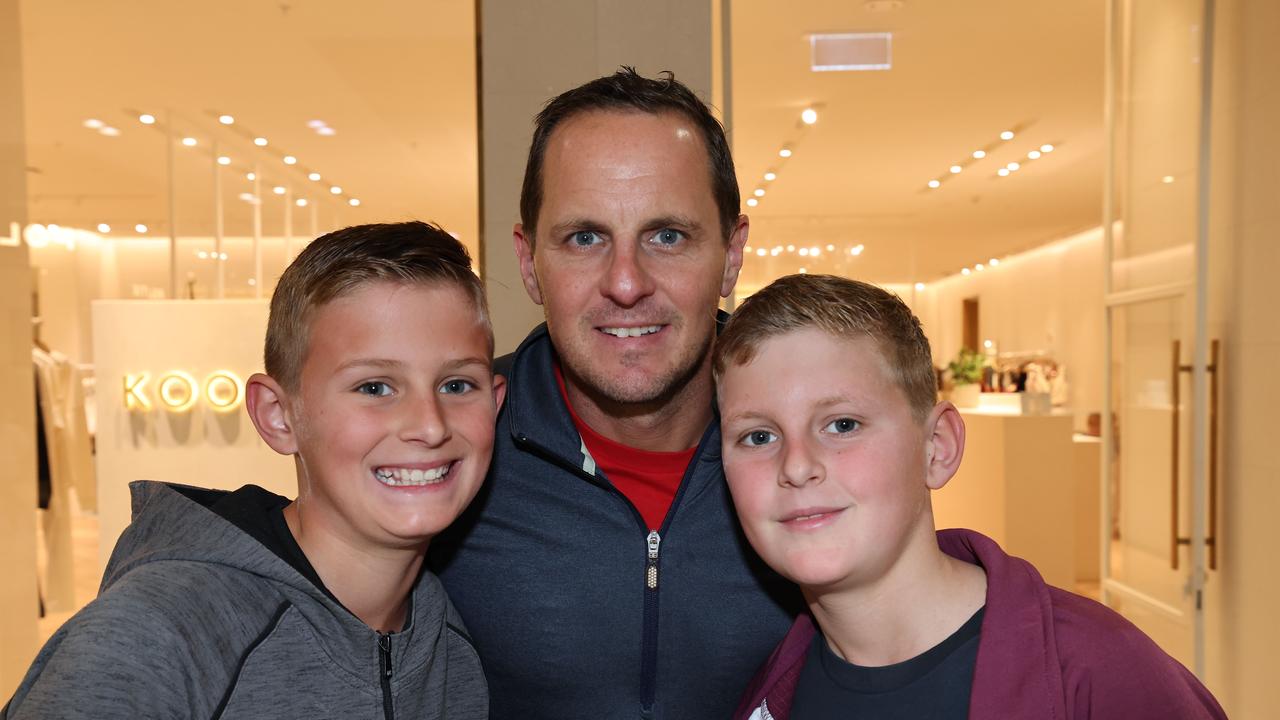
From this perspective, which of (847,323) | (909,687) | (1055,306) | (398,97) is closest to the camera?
(909,687)

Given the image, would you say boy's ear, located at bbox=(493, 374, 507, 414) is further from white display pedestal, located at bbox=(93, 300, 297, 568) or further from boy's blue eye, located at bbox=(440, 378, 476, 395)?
white display pedestal, located at bbox=(93, 300, 297, 568)

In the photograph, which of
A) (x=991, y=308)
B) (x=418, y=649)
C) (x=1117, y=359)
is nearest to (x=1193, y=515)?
(x=1117, y=359)

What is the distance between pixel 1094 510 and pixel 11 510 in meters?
8.11

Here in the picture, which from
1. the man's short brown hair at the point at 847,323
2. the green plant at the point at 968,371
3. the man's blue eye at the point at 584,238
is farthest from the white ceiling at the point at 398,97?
the green plant at the point at 968,371

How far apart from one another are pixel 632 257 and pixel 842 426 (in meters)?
0.56

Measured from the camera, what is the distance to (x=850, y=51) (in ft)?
18.4

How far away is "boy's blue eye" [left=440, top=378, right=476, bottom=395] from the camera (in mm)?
1583

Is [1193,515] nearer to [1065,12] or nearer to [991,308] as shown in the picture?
[1065,12]

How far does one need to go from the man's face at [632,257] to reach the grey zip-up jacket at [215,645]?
0.55 metres

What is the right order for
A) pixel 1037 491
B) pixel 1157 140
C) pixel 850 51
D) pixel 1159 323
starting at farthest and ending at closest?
pixel 1037 491 < pixel 850 51 < pixel 1157 140 < pixel 1159 323

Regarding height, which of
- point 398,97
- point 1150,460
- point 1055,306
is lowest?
point 1150,460

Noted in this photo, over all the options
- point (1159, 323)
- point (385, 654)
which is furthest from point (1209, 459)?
point (385, 654)

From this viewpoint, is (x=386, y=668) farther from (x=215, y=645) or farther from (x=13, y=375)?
(x=13, y=375)

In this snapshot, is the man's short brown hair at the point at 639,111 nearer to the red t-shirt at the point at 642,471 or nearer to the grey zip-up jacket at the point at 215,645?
the red t-shirt at the point at 642,471
